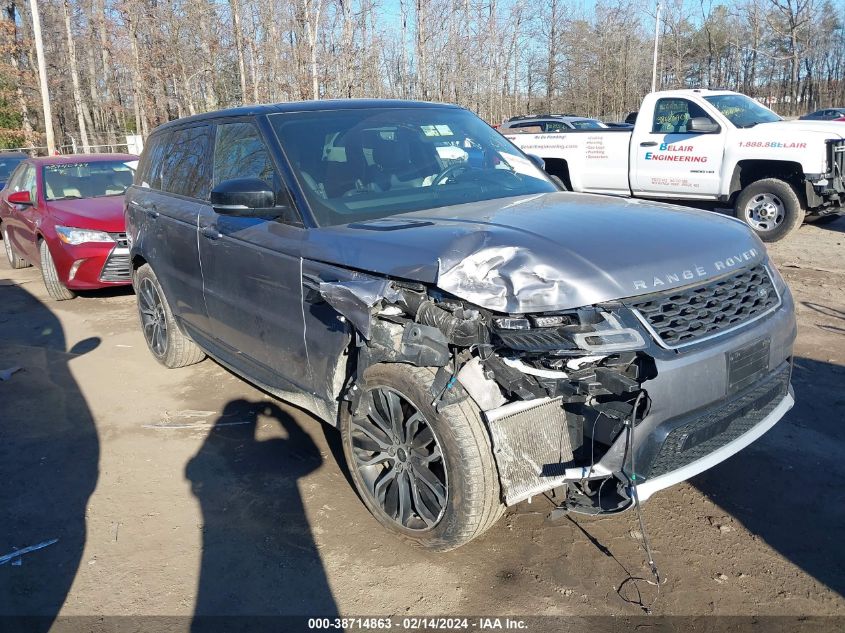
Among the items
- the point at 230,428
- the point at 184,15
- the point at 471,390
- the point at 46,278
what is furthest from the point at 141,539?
the point at 184,15

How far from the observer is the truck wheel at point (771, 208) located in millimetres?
9297

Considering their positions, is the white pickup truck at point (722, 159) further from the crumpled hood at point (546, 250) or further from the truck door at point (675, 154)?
the crumpled hood at point (546, 250)

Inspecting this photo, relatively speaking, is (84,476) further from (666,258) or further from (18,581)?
(666,258)

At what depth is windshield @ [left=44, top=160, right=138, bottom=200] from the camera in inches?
346

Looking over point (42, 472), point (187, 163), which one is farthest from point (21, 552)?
point (187, 163)

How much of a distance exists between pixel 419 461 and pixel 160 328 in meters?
3.48

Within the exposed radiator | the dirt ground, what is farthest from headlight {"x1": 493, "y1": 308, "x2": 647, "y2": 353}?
the dirt ground

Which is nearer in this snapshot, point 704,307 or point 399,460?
point 704,307

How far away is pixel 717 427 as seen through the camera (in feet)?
9.23

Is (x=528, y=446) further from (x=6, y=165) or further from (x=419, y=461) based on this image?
(x=6, y=165)

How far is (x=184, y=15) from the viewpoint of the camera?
27047 millimetres

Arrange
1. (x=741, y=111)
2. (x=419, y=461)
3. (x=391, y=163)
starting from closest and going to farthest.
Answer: (x=419, y=461)
(x=391, y=163)
(x=741, y=111)

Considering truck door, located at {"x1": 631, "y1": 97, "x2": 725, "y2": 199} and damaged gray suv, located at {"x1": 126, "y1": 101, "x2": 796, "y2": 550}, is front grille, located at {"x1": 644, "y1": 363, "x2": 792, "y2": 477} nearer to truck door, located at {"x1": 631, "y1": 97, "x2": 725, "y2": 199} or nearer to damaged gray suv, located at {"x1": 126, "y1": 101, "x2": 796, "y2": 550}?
damaged gray suv, located at {"x1": 126, "y1": 101, "x2": 796, "y2": 550}

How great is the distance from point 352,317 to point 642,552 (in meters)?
1.67
